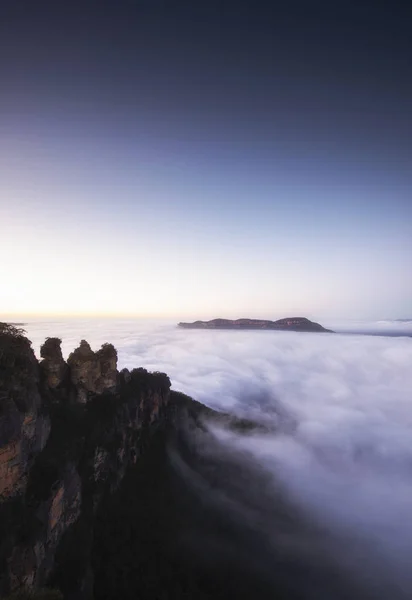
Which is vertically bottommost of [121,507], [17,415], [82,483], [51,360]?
[121,507]

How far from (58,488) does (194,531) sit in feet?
185

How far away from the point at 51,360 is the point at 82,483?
23398 millimetres

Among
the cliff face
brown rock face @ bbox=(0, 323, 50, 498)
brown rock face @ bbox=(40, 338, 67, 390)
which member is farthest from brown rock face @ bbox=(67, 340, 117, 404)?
brown rock face @ bbox=(0, 323, 50, 498)

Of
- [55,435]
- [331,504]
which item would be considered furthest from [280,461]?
[55,435]

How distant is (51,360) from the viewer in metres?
51.6

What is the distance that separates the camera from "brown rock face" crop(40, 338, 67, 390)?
5106 cm

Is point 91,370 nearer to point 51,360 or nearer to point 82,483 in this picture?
point 51,360

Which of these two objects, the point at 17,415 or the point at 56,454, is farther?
the point at 56,454

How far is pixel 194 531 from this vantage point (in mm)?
81188

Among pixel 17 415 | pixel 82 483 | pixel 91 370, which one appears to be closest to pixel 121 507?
pixel 82 483

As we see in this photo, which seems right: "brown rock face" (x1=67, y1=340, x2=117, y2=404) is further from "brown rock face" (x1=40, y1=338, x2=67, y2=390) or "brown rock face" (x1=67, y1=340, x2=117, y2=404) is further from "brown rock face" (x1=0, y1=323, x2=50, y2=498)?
"brown rock face" (x1=0, y1=323, x2=50, y2=498)

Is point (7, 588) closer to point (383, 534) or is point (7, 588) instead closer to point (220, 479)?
point (220, 479)

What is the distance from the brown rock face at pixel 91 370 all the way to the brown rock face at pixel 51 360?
17.3 feet

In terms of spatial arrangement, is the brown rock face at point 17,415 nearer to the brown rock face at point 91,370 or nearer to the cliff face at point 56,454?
the cliff face at point 56,454
